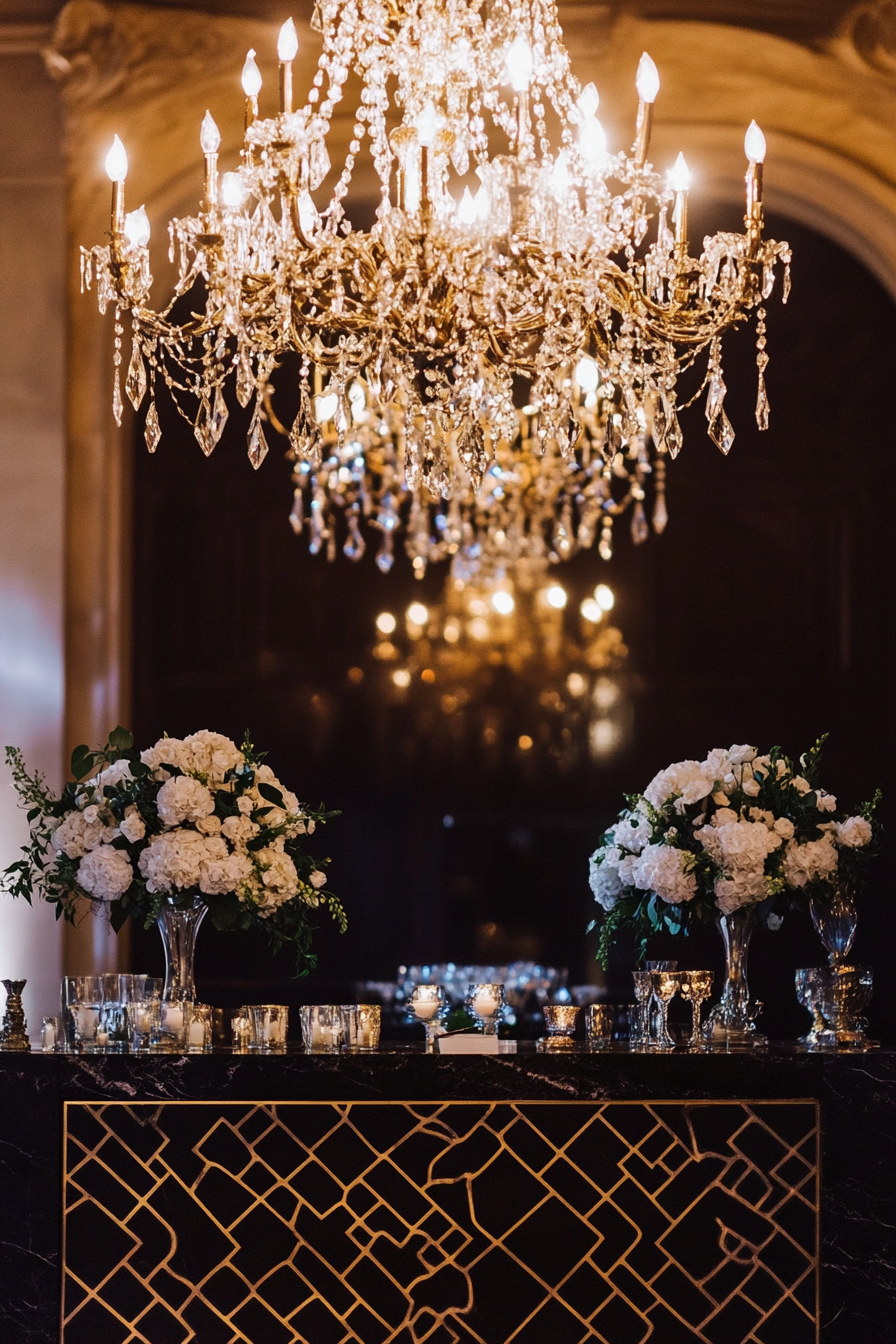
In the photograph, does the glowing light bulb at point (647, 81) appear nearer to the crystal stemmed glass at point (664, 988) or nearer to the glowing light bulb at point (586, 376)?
the crystal stemmed glass at point (664, 988)

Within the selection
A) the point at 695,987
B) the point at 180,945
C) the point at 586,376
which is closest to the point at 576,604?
the point at 586,376

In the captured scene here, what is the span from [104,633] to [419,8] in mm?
3028

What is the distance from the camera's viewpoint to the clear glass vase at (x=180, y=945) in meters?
3.36

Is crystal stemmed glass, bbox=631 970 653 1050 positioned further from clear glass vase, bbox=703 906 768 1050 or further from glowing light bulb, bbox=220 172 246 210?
glowing light bulb, bbox=220 172 246 210

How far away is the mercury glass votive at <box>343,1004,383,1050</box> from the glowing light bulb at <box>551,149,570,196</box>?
5.95ft

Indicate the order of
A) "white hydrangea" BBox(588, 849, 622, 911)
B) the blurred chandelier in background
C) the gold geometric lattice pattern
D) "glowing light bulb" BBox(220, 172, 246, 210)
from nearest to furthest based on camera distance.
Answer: the gold geometric lattice pattern, "glowing light bulb" BBox(220, 172, 246, 210), "white hydrangea" BBox(588, 849, 622, 911), the blurred chandelier in background

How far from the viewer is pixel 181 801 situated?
10.8 feet

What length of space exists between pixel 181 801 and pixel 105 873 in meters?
0.23

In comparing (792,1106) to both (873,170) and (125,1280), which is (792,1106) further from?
(873,170)

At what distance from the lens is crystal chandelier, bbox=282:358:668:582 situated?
5863 mm

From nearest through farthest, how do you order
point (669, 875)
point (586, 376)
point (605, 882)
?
point (669, 875), point (605, 882), point (586, 376)

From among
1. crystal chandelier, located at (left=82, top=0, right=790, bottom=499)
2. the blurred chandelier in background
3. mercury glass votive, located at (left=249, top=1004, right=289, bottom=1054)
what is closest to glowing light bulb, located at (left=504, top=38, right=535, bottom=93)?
crystal chandelier, located at (left=82, top=0, right=790, bottom=499)

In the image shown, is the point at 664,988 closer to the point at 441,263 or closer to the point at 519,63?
the point at 441,263

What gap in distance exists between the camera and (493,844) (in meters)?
6.83
